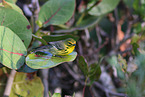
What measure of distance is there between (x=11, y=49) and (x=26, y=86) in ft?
0.64

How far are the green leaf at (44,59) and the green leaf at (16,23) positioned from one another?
0.07 metres

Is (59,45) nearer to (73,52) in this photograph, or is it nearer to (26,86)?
(73,52)

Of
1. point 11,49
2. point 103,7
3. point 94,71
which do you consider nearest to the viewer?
point 11,49

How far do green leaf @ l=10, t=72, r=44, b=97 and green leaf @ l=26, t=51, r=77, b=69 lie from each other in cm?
16

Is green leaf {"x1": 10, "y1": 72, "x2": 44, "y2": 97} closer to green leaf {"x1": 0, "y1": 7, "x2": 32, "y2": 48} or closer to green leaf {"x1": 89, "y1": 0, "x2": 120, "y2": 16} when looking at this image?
green leaf {"x1": 0, "y1": 7, "x2": 32, "y2": 48}

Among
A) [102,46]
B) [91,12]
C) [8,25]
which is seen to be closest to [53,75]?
[102,46]

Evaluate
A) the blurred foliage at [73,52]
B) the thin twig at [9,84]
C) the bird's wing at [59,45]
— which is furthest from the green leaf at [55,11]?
the thin twig at [9,84]

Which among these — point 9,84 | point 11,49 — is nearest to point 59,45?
point 11,49

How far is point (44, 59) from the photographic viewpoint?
0.39 m

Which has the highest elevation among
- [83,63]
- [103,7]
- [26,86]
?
[103,7]

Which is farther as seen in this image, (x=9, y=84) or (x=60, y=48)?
(x=9, y=84)

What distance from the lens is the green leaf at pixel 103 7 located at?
690 millimetres

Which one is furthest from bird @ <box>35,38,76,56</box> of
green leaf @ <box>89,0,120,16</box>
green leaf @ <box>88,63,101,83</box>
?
green leaf @ <box>89,0,120,16</box>

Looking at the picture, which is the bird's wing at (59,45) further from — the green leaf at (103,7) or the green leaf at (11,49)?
the green leaf at (103,7)
